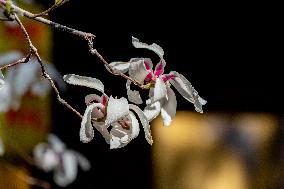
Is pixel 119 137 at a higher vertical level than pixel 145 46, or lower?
lower

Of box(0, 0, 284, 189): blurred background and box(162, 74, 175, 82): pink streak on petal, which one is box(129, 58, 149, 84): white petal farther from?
box(0, 0, 284, 189): blurred background

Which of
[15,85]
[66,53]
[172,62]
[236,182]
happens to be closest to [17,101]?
[15,85]

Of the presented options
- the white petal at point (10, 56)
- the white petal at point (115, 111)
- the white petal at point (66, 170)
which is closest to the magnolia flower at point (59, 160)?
the white petal at point (66, 170)

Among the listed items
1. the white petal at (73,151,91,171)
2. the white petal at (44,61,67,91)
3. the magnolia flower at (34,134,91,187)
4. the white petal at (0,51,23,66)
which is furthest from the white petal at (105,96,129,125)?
the white petal at (73,151,91,171)

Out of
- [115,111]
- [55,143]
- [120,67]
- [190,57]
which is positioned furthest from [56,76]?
[115,111]

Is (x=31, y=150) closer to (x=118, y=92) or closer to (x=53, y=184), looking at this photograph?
(x=53, y=184)

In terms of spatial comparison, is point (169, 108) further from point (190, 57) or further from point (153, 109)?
point (190, 57)

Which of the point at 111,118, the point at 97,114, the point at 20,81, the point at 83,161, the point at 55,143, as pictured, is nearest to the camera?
the point at 111,118
